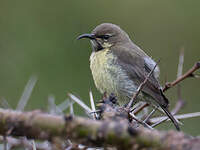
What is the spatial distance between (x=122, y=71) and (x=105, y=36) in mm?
737

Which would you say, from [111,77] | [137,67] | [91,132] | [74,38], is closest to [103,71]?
[111,77]

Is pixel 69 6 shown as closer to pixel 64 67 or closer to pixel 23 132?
pixel 64 67

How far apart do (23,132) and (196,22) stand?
18.7 feet

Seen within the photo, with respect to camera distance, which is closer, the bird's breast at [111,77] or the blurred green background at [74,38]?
the bird's breast at [111,77]

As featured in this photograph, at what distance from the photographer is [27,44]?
6.46m

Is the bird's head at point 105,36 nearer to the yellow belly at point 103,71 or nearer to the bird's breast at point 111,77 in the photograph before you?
the yellow belly at point 103,71

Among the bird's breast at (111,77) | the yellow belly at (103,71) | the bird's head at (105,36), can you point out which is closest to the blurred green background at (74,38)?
the bird's head at (105,36)

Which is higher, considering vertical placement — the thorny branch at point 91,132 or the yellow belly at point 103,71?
the thorny branch at point 91,132

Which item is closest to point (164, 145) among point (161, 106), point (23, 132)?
point (23, 132)

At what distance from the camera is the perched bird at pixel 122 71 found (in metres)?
4.64

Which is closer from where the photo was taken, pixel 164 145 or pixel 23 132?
pixel 164 145

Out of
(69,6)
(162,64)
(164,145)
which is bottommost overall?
(162,64)

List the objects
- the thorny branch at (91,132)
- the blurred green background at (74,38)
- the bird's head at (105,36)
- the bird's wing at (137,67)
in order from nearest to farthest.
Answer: the thorny branch at (91,132)
the bird's wing at (137,67)
the bird's head at (105,36)
the blurred green background at (74,38)

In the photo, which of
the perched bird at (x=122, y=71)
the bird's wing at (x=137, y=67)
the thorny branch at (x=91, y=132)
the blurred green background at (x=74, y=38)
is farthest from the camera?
the blurred green background at (x=74, y=38)
